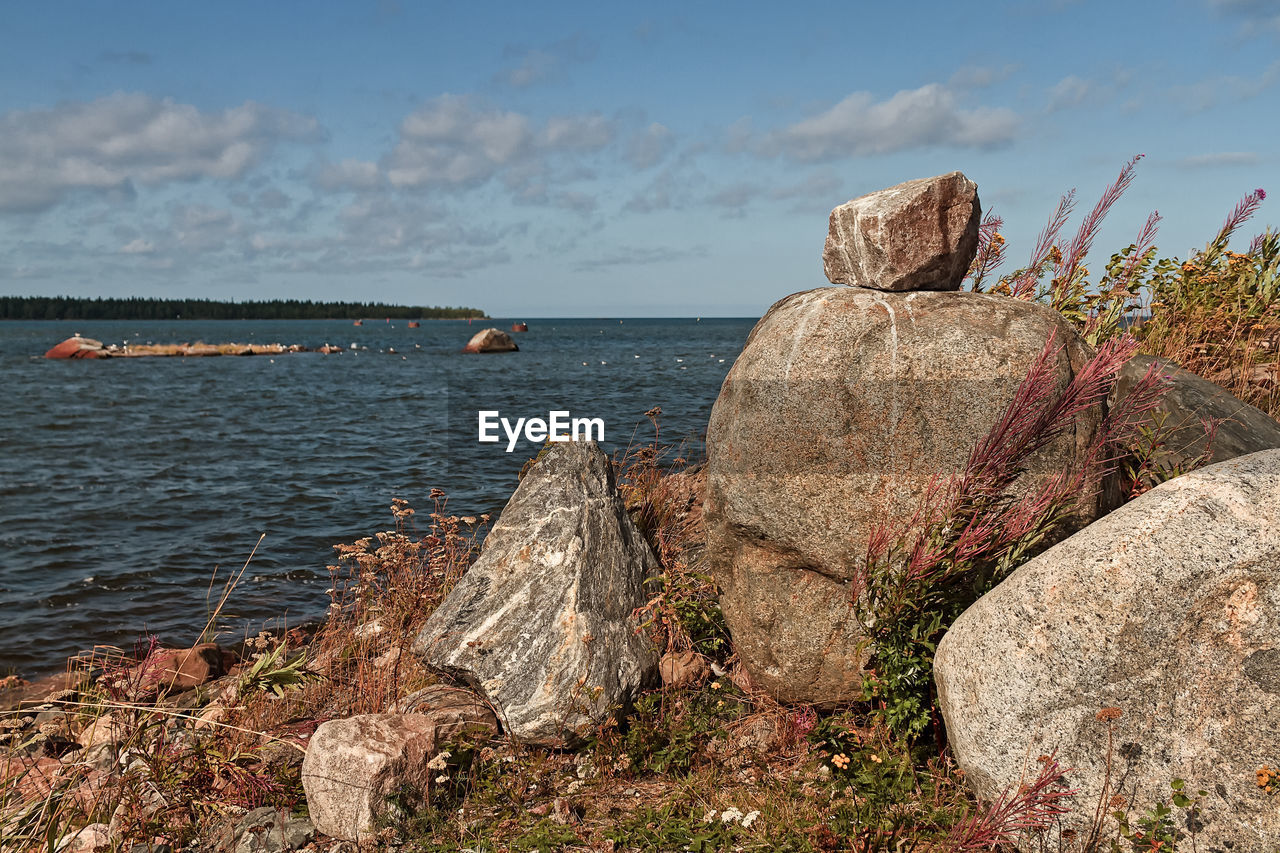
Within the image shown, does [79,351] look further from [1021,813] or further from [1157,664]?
[1157,664]

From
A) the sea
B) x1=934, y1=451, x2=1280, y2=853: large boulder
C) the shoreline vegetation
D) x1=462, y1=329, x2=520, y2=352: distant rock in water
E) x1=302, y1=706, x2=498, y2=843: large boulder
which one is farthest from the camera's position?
x1=462, y1=329, x2=520, y2=352: distant rock in water

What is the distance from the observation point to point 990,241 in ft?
23.4

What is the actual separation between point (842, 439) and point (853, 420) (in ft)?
0.46

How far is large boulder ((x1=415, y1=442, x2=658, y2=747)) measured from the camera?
586 centimetres

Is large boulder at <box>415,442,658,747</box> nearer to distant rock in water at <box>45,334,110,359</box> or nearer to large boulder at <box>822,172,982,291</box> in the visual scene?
large boulder at <box>822,172,982,291</box>

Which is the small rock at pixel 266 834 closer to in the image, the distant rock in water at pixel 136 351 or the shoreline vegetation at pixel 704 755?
the shoreline vegetation at pixel 704 755

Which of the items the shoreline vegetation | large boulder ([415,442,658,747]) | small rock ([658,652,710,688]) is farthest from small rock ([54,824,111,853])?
small rock ([658,652,710,688])

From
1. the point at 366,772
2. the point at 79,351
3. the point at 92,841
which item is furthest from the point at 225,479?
the point at 79,351

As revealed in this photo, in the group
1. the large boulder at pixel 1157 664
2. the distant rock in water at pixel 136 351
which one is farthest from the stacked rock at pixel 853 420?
the distant rock in water at pixel 136 351

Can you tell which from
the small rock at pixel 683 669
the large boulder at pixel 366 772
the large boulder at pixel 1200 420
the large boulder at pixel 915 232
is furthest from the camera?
the small rock at pixel 683 669

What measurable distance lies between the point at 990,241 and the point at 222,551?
1235cm

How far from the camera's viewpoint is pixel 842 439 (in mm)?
5250

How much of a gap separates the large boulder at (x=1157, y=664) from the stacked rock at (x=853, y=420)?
98cm

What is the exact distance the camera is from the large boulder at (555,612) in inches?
231
